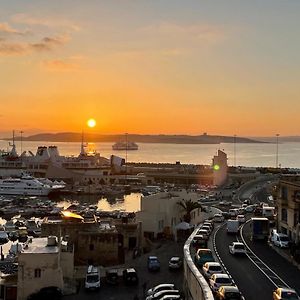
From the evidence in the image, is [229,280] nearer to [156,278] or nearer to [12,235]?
[156,278]

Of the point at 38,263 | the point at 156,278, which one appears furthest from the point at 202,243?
the point at 38,263

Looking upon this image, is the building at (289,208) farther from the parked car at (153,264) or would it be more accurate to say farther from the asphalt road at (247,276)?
the parked car at (153,264)

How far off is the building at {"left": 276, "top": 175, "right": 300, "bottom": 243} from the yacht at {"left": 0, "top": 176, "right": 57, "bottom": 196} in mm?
41944

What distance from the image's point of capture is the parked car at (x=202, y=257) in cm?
1509

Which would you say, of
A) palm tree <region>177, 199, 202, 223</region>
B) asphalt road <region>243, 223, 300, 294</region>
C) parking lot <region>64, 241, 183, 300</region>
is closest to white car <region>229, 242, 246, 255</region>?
asphalt road <region>243, 223, 300, 294</region>

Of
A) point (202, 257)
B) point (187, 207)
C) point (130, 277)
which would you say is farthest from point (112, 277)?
point (187, 207)

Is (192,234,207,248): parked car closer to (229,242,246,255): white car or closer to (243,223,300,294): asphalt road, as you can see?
(229,242,246,255): white car

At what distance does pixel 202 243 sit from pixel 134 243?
18.1 ft

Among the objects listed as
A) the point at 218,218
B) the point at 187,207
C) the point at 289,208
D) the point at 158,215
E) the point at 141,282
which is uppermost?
the point at 289,208

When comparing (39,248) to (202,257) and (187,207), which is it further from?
(187,207)

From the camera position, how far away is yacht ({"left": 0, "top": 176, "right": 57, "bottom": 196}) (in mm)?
60372

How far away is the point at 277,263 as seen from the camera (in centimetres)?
1590

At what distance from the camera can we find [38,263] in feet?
54.0

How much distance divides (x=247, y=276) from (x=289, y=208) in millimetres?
6962
